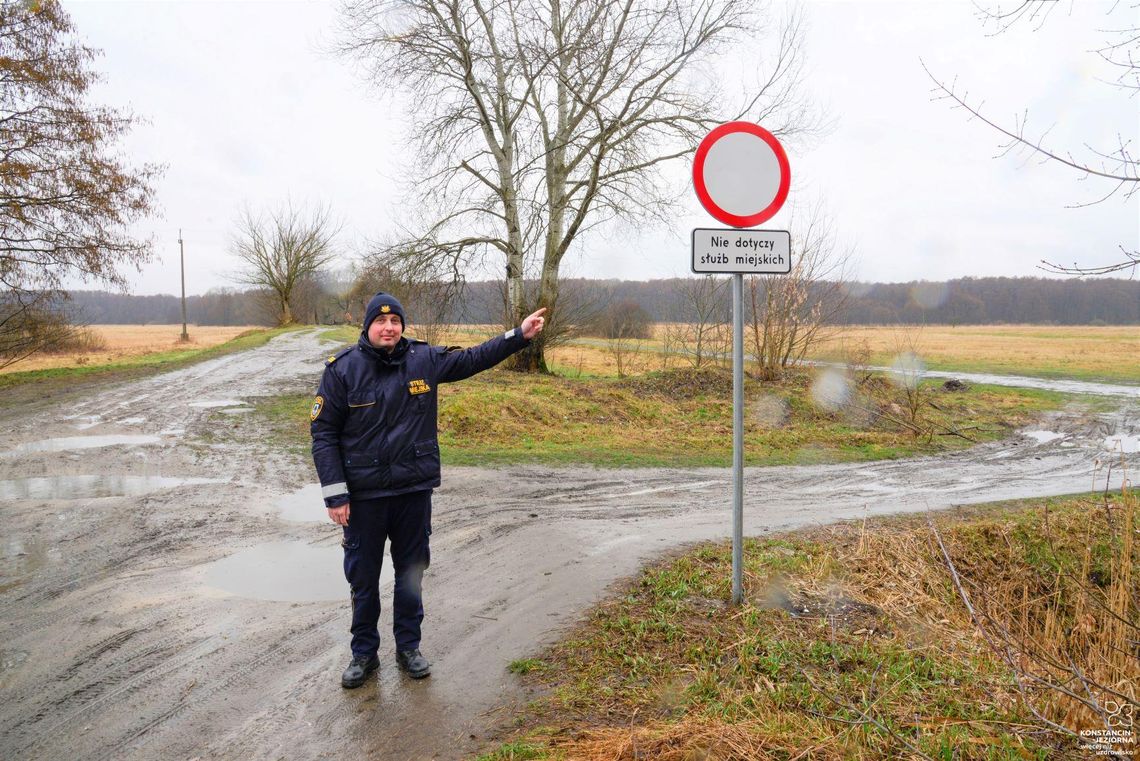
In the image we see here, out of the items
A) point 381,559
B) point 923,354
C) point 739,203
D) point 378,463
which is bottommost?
point 381,559

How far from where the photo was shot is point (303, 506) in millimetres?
7930

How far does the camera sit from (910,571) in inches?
221

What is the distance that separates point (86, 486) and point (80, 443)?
292 cm

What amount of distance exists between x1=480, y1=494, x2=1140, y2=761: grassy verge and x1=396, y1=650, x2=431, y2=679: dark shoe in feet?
1.74

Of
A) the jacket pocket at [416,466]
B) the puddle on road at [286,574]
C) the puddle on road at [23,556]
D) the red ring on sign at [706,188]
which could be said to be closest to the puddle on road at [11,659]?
the puddle on road at [286,574]

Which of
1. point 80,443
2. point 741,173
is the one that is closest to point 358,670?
point 741,173

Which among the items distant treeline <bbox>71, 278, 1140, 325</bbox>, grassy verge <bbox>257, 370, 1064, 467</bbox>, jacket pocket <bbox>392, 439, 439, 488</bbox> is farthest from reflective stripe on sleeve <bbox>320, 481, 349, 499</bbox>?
grassy verge <bbox>257, 370, 1064, 467</bbox>

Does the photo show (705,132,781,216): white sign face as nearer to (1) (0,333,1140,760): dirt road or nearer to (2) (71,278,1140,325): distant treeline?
(2) (71,278,1140,325): distant treeline

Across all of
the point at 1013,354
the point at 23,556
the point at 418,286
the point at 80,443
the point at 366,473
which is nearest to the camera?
the point at 366,473

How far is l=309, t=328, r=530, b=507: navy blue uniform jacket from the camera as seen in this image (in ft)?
13.1

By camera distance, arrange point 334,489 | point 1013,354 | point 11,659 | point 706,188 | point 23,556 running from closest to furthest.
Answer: point 334,489, point 11,659, point 706,188, point 23,556, point 1013,354

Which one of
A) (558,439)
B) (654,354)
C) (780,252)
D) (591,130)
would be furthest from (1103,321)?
(780,252)

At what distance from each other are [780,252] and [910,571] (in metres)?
Result: 2.81

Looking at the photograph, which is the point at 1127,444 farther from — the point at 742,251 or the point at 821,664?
the point at 821,664
